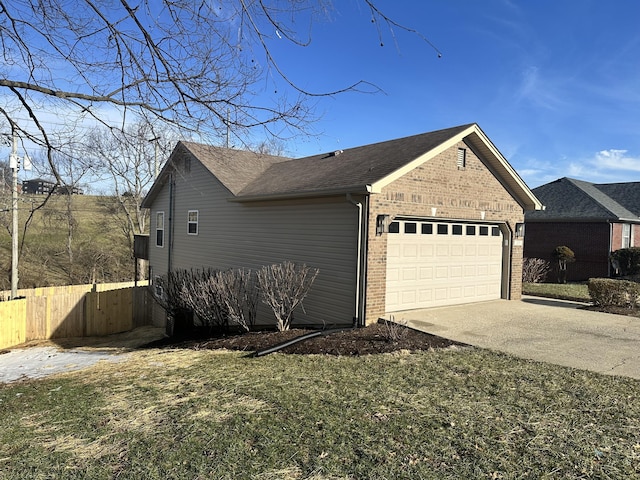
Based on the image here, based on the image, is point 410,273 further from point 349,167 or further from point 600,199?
point 600,199

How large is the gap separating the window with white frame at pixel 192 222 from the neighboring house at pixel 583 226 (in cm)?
1760

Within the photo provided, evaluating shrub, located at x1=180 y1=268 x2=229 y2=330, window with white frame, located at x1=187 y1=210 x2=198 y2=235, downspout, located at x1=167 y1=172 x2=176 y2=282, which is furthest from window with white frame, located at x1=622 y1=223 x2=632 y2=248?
downspout, located at x1=167 y1=172 x2=176 y2=282

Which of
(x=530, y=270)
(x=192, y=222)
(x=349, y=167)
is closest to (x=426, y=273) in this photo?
(x=349, y=167)

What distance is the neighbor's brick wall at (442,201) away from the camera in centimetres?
976

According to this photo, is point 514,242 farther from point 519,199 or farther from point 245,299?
point 245,299

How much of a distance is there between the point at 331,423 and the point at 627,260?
21.7m

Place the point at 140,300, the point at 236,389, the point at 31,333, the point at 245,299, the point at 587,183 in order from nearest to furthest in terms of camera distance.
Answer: the point at 236,389 → the point at 245,299 → the point at 31,333 → the point at 140,300 → the point at 587,183

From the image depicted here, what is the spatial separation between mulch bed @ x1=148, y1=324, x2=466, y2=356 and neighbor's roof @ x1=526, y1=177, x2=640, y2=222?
1778 centimetres

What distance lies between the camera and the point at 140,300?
61.0 ft

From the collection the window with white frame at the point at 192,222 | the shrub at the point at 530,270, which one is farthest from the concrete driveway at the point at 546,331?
the window with white frame at the point at 192,222

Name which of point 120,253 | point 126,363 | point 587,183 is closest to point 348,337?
point 126,363

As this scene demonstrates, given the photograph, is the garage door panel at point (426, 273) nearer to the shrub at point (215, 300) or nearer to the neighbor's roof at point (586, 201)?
the shrub at point (215, 300)

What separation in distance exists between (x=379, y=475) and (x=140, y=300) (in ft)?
56.1

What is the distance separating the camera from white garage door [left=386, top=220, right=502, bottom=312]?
10727 mm
